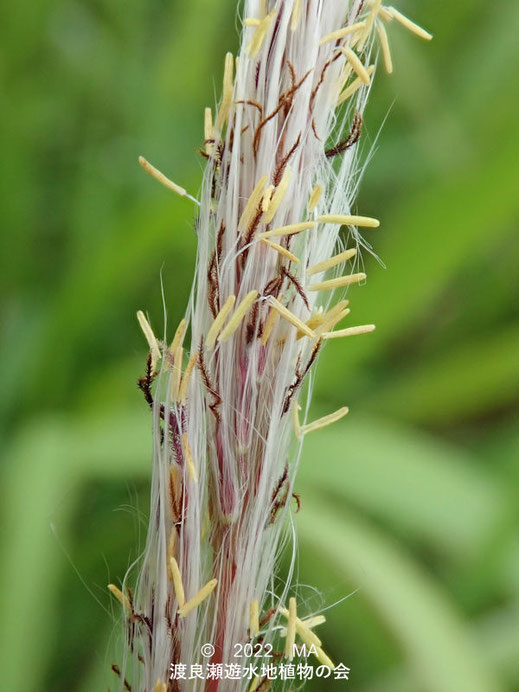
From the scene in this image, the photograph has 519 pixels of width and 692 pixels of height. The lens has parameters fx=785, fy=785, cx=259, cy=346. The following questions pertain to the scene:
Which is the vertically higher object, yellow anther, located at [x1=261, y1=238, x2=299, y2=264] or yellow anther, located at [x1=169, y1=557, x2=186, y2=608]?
yellow anther, located at [x1=261, y1=238, x2=299, y2=264]

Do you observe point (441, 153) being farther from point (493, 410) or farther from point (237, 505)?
point (237, 505)

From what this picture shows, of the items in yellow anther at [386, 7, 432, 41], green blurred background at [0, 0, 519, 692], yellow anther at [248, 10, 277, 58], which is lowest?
green blurred background at [0, 0, 519, 692]

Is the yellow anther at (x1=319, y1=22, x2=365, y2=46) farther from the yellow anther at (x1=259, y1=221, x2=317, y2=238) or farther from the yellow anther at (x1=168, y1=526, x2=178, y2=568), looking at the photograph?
the yellow anther at (x1=168, y1=526, x2=178, y2=568)

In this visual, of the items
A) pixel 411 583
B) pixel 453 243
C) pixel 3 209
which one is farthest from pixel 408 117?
pixel 411 583

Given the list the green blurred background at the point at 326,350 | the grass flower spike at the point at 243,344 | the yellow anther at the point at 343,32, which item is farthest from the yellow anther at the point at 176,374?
the green blurred background at the point at 326,350

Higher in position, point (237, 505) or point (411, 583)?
point (237, 505)

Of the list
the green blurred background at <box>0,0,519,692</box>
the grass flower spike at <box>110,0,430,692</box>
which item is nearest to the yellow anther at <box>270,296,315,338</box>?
the grass flower spike at <box>110,0,430,692</box>

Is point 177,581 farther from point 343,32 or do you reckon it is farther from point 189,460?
point 343,32
